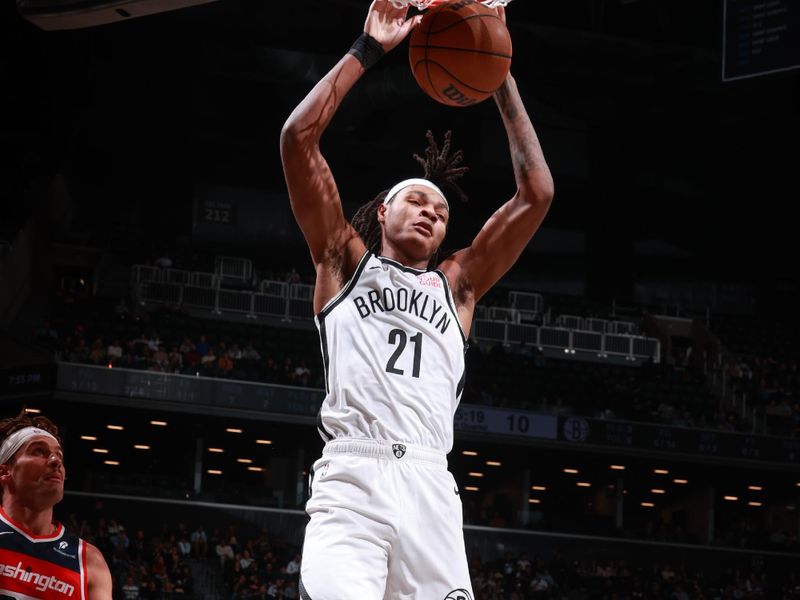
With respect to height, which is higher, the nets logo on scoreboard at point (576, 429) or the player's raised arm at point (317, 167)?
the player's raised arm at point (317, 167)

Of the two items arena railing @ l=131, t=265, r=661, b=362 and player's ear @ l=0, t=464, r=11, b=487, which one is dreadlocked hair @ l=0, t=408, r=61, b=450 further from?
arena railing @ l=131, t=265, r=661, b=362

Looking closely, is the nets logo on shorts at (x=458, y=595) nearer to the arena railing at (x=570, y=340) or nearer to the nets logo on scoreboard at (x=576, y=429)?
the nets logo on scoreboard at (x=576, y=429)

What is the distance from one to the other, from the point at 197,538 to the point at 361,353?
16930mm

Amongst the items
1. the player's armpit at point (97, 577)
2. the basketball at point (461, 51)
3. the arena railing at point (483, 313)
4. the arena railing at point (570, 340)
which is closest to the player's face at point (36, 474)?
the player's armpit at point (97, 577)

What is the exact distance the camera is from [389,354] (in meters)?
3.64

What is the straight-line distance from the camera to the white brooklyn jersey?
3578mm

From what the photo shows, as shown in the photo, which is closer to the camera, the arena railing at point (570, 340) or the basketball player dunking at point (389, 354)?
the basketball player dunking at point (389, 354)

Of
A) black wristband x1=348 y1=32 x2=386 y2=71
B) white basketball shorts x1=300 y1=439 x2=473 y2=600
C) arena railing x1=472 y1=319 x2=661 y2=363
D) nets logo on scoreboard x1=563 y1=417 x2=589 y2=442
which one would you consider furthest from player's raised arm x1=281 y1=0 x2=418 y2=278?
arena railing x1=472 y1=319 x2=661 y2=363

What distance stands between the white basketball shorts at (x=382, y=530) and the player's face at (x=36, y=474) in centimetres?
113

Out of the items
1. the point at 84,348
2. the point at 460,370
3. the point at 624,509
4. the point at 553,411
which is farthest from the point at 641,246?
the point at 460,370

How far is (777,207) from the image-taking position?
29.8 metres

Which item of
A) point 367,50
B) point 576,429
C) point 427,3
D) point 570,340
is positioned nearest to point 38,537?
point 367,50

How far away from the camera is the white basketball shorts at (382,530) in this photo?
336 cm

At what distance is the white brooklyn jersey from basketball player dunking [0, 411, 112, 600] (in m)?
1.08
